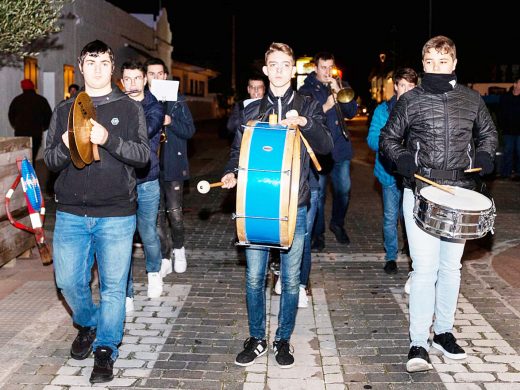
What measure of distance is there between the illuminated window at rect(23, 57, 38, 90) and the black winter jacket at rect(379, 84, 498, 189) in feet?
45.2

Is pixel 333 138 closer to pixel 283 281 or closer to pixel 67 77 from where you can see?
pixel 283 281

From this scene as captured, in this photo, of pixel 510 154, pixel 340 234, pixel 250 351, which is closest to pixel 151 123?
pixel 250 351

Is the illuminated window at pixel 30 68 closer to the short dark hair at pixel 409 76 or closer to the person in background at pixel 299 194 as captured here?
the short dark hair at pixel 409 76

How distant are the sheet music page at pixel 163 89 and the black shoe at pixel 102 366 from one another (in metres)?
2.59

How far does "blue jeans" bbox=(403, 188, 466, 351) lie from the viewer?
15.0 ft

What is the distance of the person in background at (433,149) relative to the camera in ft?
14.6

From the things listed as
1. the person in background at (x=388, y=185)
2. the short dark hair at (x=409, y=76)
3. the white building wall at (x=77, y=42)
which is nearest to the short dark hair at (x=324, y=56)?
the person in background at (x=388, y=185)

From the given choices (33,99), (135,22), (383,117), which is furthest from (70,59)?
(383,117)

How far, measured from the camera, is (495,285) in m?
6.72

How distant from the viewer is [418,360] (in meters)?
4.51

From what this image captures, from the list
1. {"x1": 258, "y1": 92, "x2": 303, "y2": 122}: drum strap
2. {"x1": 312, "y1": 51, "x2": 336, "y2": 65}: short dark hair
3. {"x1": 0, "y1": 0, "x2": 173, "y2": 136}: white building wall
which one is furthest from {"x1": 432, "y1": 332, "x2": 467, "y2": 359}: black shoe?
{"x1": 0, "y1": 0, "x2": 173, "y2": 136}: white building wall

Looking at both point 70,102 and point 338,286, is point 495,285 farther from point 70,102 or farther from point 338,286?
point 70,102

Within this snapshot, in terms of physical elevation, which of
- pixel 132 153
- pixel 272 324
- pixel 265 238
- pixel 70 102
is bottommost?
pixel 272 324

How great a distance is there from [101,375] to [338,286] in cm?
292
